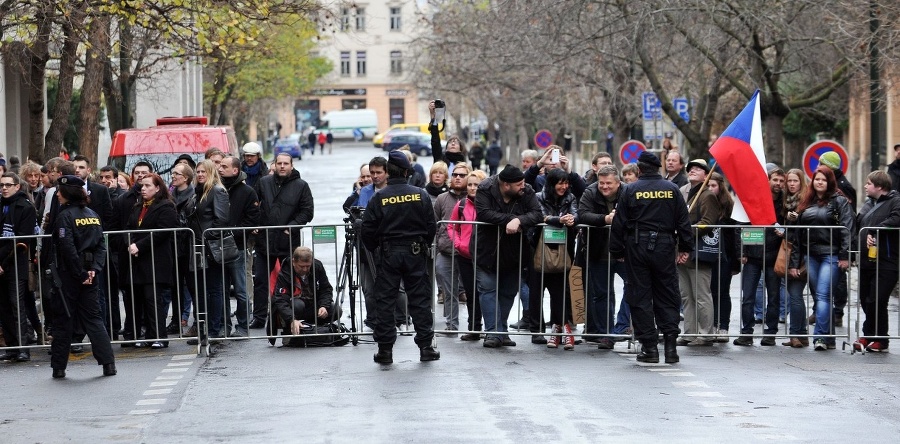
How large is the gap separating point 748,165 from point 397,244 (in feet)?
11.2

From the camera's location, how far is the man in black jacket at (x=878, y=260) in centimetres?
1233

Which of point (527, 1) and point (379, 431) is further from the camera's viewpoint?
point (527, 1)

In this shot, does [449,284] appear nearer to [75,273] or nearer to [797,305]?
[797,305]

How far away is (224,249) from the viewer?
12789 mm

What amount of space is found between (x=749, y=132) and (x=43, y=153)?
478 inches

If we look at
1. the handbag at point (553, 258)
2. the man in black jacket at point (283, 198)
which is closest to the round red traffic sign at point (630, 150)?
the man in black jacket at point (283, 198)

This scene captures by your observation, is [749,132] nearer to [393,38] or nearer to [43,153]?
[43,153]

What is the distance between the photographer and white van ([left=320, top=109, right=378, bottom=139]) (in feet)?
Answer: 336

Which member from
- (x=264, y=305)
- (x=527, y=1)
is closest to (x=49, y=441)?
(x=264, y=305)

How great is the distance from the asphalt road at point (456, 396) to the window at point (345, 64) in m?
101

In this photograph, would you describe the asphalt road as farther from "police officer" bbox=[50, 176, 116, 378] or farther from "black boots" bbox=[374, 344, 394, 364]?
"police officer" bbox=[50, 176, 116, 378]

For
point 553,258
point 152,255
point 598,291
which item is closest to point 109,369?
point 152,255

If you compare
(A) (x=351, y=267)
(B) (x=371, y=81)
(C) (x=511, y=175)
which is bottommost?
(A) (x=351, y=267)

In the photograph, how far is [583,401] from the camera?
958cm
